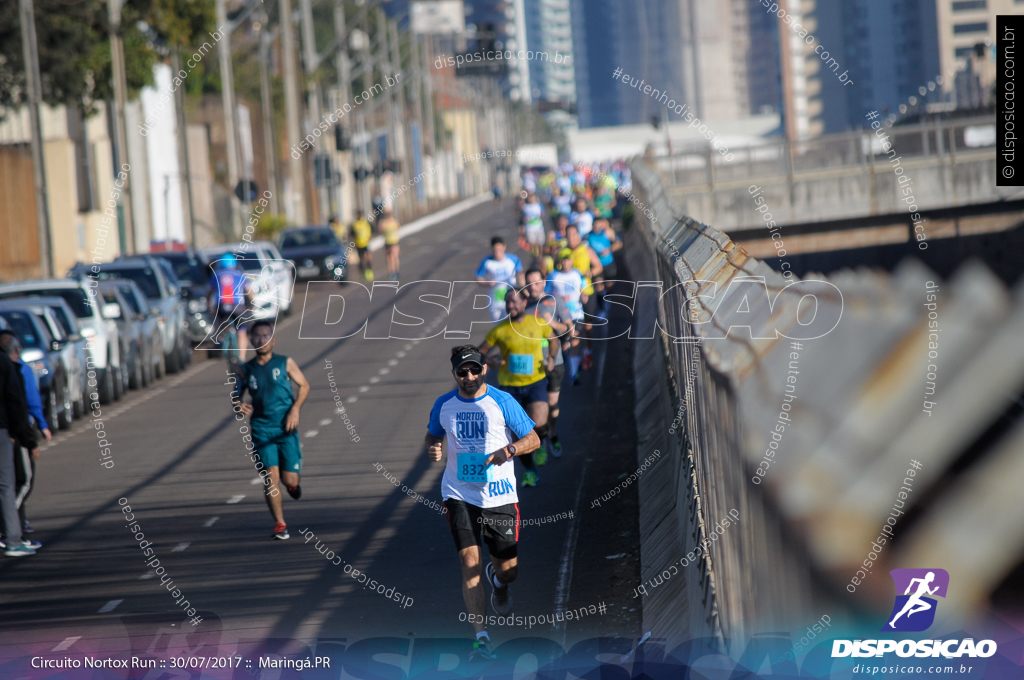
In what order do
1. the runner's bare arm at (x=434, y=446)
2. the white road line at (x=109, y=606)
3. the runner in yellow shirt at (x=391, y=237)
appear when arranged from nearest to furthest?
1. the runner's bare arm at (x=434, y=446)
2. the white road line at (x=109, y=606)
3. the runner in yellow shirt at (x=391, y=237)

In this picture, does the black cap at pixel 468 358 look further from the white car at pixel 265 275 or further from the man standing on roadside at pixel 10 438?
the white car at pixel 265 275

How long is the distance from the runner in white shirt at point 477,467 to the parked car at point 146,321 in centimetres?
1630

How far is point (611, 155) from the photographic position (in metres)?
148

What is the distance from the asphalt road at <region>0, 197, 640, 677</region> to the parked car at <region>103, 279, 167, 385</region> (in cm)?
353

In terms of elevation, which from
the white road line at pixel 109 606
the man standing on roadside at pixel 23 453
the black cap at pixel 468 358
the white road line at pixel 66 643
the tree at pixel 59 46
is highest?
the tree at pixel 59 46

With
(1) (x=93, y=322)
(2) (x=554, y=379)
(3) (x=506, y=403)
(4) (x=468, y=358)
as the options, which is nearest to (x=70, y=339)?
(1) (x=93, y=322)

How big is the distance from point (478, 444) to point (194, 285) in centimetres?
2242

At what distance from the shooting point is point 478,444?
8.13 meters

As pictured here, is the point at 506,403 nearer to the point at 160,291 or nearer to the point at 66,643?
the point at 66,643

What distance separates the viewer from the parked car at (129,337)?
2272 cm

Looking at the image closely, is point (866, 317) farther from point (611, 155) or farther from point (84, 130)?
point (611, 155)

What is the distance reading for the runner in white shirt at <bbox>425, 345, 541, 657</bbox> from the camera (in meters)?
8.12

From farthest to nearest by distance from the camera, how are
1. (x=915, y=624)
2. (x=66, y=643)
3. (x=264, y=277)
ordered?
1. (x=264, y=277)
2. (x=66, y=643)
3. (x=915, y=624)

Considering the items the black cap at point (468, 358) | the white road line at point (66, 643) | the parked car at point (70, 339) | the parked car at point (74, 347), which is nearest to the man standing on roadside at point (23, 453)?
the white road line at point (66, 643)
